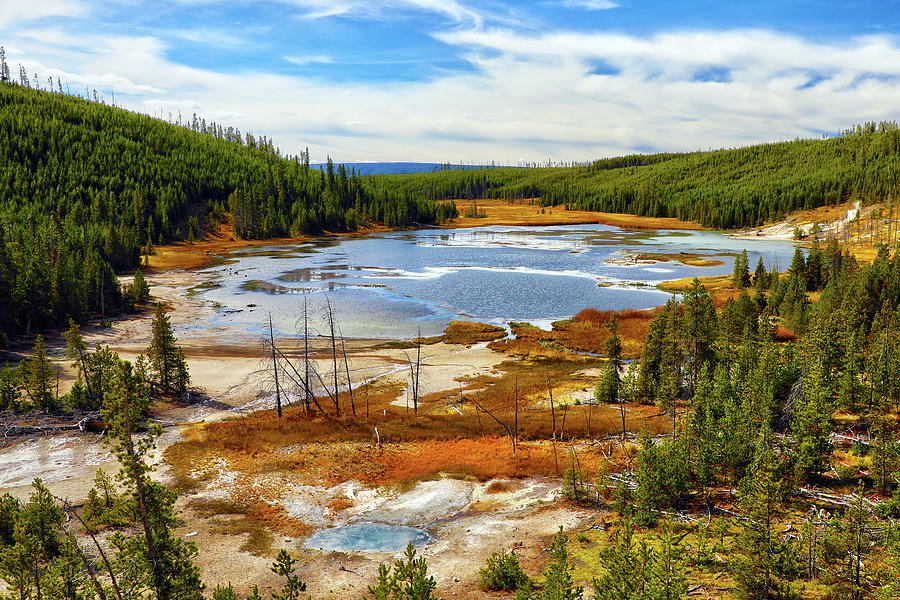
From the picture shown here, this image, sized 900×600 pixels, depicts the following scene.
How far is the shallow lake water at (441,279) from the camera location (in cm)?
7444

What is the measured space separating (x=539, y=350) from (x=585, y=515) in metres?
33.8

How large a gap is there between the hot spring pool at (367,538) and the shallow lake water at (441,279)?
38.1 metres

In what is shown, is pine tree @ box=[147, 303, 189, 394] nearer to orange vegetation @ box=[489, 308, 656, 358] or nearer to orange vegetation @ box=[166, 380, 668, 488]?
orange vegetation @ box=[166, 380, 668, 488]

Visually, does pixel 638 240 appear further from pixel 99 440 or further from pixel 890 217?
pixel 99 440

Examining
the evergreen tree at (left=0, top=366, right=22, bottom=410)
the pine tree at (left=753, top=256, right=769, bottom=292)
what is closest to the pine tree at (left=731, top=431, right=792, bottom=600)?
the evergreen tree at (left=0, top=366, right=22, bottom=410)

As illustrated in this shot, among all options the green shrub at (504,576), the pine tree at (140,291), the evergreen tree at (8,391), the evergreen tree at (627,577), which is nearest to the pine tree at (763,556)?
the evergreen tree at (627,577)

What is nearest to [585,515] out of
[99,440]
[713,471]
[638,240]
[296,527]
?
[713,471]

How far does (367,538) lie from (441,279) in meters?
77.8

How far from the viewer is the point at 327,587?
69.9 ft

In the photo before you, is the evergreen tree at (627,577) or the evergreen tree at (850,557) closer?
the evergreen tree at (627,577)

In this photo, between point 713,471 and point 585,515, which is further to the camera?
point 713,471

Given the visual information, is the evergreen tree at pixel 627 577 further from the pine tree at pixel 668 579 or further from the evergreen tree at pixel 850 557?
the evergreen tree at pixel 850 557

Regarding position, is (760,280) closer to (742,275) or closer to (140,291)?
(742,275)

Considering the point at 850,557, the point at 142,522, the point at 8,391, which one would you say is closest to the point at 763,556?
the point at 850,557
